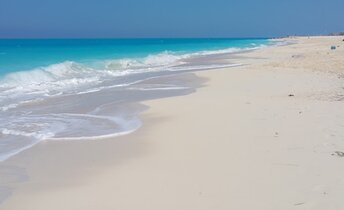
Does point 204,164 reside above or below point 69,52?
above

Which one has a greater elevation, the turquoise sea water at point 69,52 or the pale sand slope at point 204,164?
the pale sand slope at point 204,164

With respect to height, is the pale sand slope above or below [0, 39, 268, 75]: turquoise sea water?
above

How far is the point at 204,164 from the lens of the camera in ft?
20.5

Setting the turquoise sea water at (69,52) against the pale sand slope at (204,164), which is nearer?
the pale sand slope at (204,164)

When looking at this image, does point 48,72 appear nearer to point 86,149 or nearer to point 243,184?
point 86,149

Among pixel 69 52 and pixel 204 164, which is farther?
pixel 69 52

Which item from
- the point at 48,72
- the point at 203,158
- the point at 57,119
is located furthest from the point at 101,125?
the point at 48,72

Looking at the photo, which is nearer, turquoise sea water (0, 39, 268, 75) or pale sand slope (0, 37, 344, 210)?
pale sand slope (0, 37, 344, 210)

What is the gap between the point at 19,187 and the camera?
5.54 metres

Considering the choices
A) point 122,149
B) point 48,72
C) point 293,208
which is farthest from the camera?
point 48,72

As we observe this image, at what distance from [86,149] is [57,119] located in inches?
121

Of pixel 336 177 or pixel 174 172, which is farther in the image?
pixel 174 172

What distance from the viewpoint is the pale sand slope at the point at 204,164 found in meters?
4.95

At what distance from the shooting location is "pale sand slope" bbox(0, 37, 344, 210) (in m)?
4.95
